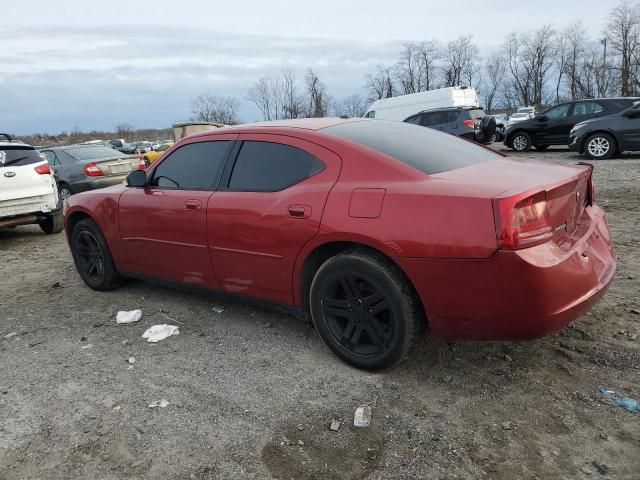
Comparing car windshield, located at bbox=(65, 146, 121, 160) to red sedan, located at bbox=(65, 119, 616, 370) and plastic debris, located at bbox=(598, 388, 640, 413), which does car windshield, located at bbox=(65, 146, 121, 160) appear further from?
plastic debris, located at bbox=(598, 388, 640, 413)

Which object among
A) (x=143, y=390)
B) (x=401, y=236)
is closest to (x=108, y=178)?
(x=143, y=390)

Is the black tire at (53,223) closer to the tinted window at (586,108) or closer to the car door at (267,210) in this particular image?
the car door at (267,210)

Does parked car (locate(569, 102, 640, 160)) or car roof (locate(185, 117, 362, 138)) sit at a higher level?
car roof (locate(185, 117, 362, 138))

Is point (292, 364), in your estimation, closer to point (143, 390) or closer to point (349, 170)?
point (143, 390)

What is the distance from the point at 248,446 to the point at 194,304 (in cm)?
214

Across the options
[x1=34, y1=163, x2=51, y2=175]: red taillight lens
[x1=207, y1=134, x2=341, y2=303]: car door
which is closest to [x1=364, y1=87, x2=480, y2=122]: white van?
[x1=34, y1=163, x2=51, y2=175]: red taillight lens

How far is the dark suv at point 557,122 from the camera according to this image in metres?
14.2

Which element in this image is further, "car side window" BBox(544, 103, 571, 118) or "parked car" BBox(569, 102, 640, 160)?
"car side window" BBox(544, 103, 571, 118)

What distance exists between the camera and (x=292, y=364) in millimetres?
3271

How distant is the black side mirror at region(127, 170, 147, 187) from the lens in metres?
4.26

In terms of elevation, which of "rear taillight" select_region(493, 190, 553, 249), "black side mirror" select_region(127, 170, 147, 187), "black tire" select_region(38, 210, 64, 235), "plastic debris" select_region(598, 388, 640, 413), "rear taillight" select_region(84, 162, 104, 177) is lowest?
"plastic debris" select_region(598, 388, 640, 413)

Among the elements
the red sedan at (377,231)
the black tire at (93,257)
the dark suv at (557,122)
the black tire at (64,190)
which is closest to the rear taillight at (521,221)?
the red sedan at (377,231)

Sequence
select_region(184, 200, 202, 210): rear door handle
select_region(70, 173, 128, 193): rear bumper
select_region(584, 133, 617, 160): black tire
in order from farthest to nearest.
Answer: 1. select_region(584, 133, 617, 160): black tire
2. select_region(70, 173, 128, 193): rear bumper
3. select_region(184, 200, 202, 210): rear door handle

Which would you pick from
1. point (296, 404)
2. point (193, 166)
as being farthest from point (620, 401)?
point (193, 166)
